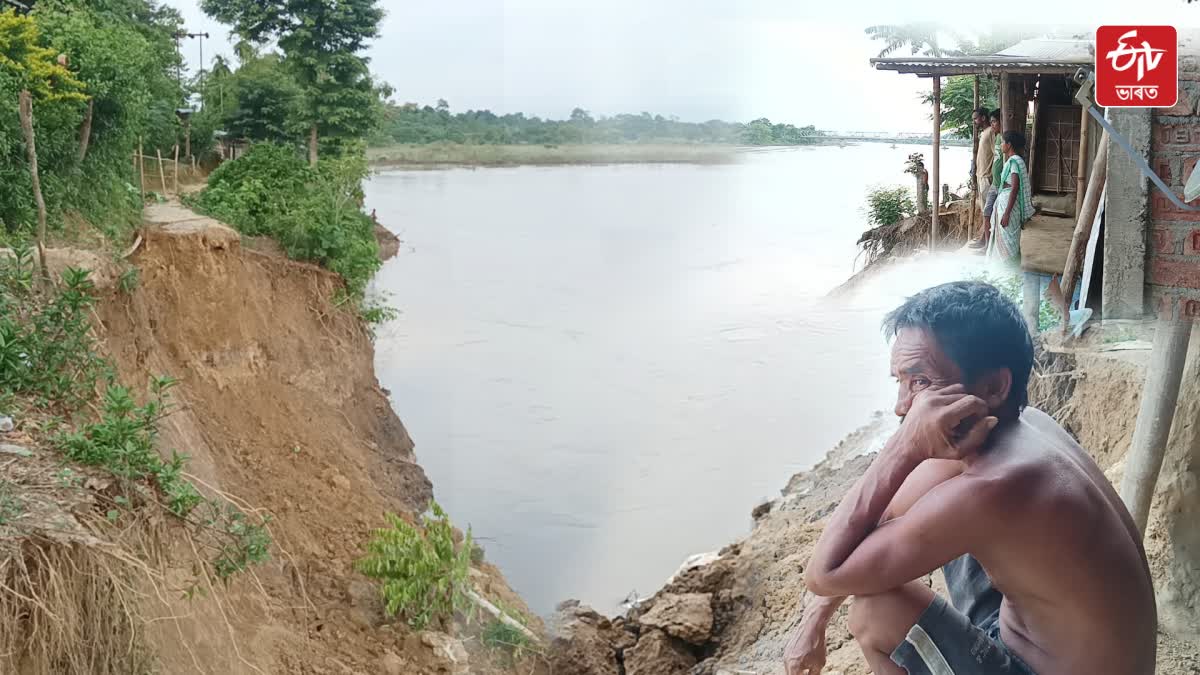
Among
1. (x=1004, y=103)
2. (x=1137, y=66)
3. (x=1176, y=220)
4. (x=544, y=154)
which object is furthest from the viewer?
(x=544, y=154)

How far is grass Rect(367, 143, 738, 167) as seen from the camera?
5.26 metres

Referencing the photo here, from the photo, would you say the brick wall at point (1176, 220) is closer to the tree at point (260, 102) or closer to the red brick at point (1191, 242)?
the red brick at point (1191, 242)

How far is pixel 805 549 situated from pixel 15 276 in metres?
3.51

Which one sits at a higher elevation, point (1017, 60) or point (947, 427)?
point (1017, 60)

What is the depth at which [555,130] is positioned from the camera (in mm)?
6941

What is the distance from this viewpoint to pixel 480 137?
859cm

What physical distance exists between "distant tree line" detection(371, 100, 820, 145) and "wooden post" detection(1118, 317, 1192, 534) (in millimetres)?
1657

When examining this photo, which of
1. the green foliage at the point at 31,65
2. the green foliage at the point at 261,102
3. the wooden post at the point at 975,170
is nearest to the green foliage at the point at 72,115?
the green foliage at the point at 31,65

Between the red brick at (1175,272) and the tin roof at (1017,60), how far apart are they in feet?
2.01

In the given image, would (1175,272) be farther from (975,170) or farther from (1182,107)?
(975,170)

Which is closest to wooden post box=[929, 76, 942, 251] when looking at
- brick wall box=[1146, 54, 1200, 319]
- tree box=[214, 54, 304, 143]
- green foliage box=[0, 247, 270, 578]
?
brick wall box=[1146, 54, 1200, 319]

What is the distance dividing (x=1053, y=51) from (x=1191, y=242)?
712 mm

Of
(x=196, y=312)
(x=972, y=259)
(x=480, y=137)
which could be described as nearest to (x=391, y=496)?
(x=196, y=312)

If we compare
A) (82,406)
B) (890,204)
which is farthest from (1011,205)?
(82,406)
